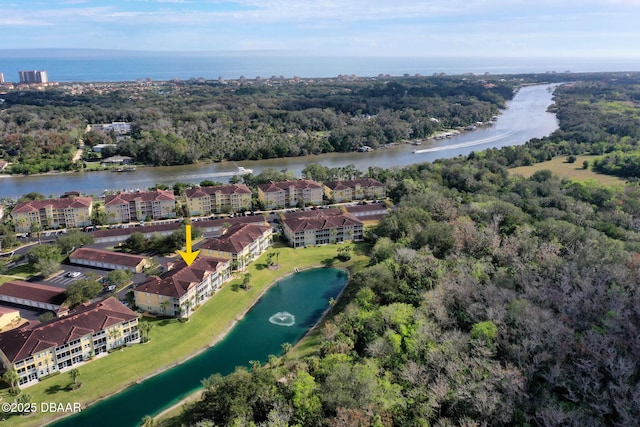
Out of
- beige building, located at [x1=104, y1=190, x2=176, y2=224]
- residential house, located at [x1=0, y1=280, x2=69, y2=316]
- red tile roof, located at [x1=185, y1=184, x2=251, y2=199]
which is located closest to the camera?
residential house, located at [x1=0, y1=280, x2=69, y2=316]

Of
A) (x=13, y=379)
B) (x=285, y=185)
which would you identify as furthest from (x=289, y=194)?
(x=13, y=379)

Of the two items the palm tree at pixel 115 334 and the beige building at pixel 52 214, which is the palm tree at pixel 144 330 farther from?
the beige building at pixel 52 214

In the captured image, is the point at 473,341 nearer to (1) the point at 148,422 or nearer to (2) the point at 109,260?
(1) the point at 148,422

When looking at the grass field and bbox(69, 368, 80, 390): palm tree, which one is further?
the grass field

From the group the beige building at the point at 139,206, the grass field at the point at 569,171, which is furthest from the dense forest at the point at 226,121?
the grass field at the point at 569,171

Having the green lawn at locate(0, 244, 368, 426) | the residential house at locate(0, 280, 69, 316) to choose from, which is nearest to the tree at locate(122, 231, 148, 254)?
the residential house at locate(0, 280, 69, 316)

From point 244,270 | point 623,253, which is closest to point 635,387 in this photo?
point 623,253

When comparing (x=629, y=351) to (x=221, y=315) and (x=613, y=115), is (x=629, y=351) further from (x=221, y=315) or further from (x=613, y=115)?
(x=613, y=115)

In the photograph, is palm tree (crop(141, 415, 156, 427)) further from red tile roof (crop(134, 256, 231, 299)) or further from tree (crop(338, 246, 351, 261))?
tree (crop(338, 246, 351, 261))
